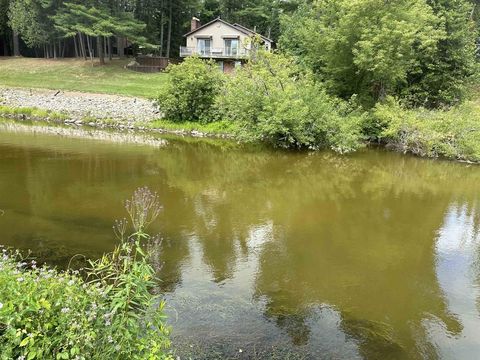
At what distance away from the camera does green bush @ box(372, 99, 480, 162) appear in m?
22.7

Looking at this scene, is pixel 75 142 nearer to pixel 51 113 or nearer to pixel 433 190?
pixel 51 113

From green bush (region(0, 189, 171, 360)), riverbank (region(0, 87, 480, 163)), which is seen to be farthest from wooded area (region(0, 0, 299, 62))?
green bush (region(0, 189, 171, 360))

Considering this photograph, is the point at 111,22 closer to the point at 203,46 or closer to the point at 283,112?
the point at 203,46

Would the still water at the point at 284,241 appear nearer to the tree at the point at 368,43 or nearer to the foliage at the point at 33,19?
the tree at the point at 368,43

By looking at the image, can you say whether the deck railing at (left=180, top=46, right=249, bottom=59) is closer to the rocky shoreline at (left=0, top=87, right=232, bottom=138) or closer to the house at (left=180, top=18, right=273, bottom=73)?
the house at (left=180, top=18, right=273, bottom=73)

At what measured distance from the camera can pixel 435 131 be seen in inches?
916

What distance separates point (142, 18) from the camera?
51906 mm

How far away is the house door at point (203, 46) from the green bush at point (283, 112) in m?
24.1

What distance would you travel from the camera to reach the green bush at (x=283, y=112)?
884 inches

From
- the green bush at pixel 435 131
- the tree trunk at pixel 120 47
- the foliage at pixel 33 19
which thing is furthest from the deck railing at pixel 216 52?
the green bush at pixel 435 131

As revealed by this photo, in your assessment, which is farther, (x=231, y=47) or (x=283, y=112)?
(x=231, y=47)

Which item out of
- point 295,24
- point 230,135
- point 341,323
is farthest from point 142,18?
point 341,323

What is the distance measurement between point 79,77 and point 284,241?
1462 inches

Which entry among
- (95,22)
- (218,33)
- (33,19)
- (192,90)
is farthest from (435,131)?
(33,19)
